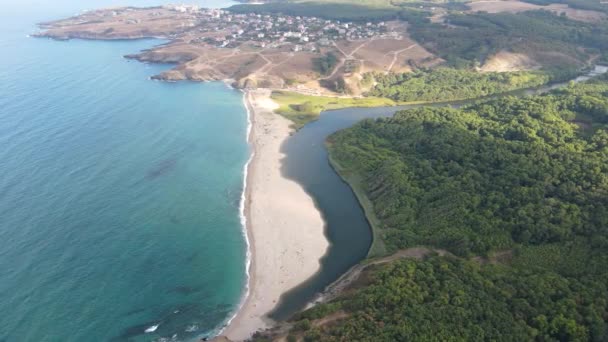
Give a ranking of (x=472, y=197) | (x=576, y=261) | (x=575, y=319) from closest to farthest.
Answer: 1. (x=575, y=319)
2. (x=576, y=261)
3. (x=472, y=197)

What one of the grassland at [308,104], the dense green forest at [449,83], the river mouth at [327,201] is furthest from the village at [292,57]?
the river mouth at [327,201]

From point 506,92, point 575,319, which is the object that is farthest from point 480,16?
point 575,319

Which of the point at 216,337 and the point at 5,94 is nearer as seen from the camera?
the point at 216,337

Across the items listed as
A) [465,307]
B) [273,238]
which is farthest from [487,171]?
[273,238]

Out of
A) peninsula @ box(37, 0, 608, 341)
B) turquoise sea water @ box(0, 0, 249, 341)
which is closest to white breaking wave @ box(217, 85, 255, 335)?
peninsula @ box(37, 0, 608, 341)

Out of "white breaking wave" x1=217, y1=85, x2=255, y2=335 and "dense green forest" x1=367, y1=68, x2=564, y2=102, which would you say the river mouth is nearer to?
"white breaking wave" x1=217, y1=85, x2=255, y2=335

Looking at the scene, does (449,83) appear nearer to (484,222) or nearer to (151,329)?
(484,222)

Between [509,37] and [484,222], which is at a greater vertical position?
[509,37]

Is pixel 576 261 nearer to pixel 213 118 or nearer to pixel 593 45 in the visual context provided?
pixel 213 118
